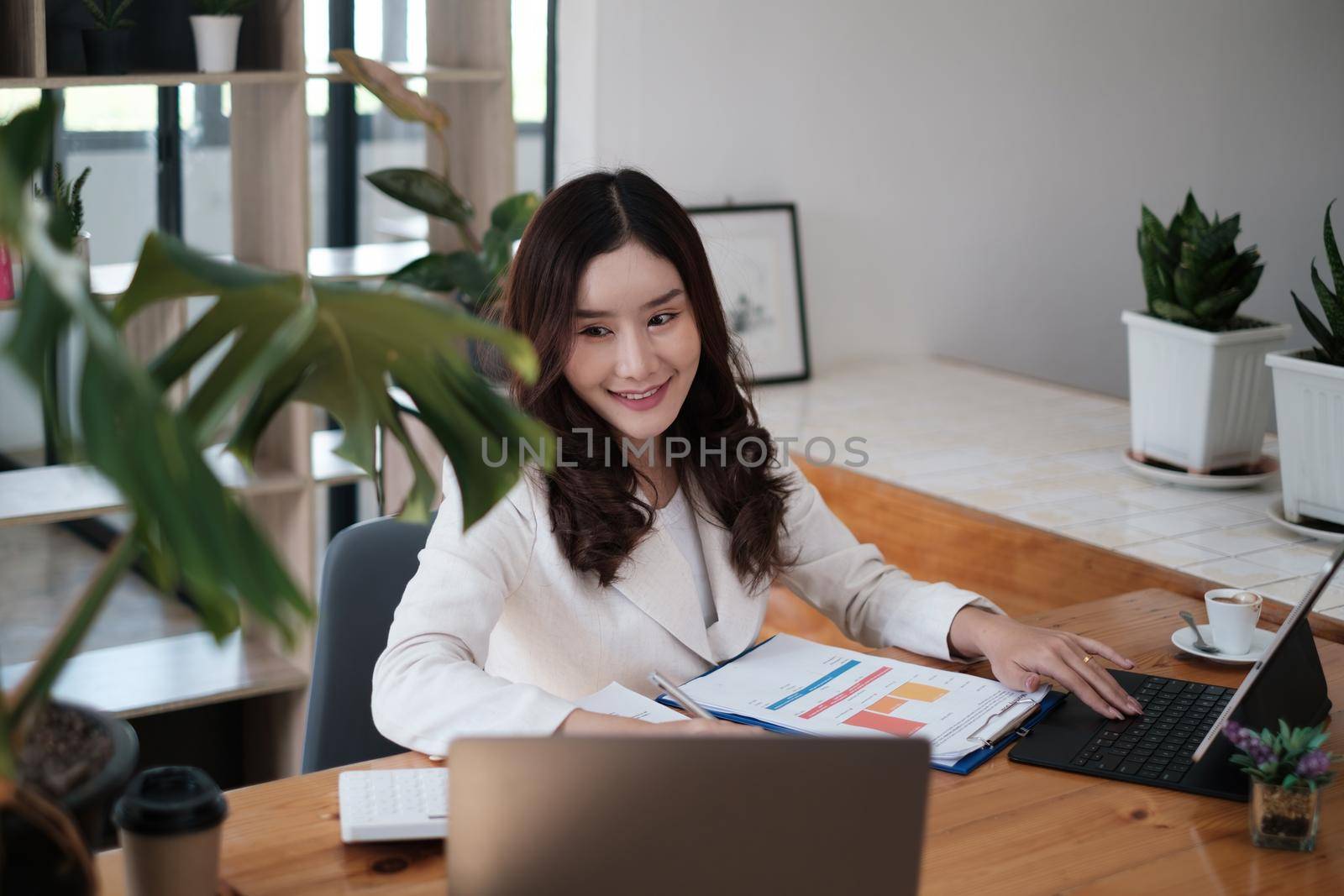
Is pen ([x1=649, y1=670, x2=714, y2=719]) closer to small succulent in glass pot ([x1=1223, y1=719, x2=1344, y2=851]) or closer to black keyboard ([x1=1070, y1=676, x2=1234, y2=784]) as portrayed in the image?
black keyboard ([x1=1070, y1=676, x2=1234, y2=784])

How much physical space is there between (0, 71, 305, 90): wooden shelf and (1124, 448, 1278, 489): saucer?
1709mm

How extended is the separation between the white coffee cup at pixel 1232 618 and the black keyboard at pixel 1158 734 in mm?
115

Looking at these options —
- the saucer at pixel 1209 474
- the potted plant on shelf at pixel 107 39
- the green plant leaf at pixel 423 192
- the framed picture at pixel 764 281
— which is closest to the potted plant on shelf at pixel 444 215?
the green plant leaf at pixel 423 192

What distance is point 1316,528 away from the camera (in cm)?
231

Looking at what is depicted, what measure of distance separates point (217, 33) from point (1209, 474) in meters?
1.94

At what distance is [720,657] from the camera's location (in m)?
1.74

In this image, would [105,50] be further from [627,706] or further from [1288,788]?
[1288,788]

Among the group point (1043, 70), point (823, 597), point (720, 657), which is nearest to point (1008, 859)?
point (720, 657)

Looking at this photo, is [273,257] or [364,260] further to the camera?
[364,260]

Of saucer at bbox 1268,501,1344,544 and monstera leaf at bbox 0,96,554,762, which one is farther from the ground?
monstera leaf at bbox 0,96,554,762

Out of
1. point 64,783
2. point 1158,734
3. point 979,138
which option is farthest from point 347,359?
point 979,138

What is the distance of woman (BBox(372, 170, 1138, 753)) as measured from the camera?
5.16ft

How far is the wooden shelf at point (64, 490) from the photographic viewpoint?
8.04 ft

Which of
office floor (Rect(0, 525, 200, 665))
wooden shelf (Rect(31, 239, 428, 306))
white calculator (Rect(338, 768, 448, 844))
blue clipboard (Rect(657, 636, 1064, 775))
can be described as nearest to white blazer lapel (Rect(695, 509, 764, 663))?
blue clipboard (Rect(657, 636, 1064, 775))
